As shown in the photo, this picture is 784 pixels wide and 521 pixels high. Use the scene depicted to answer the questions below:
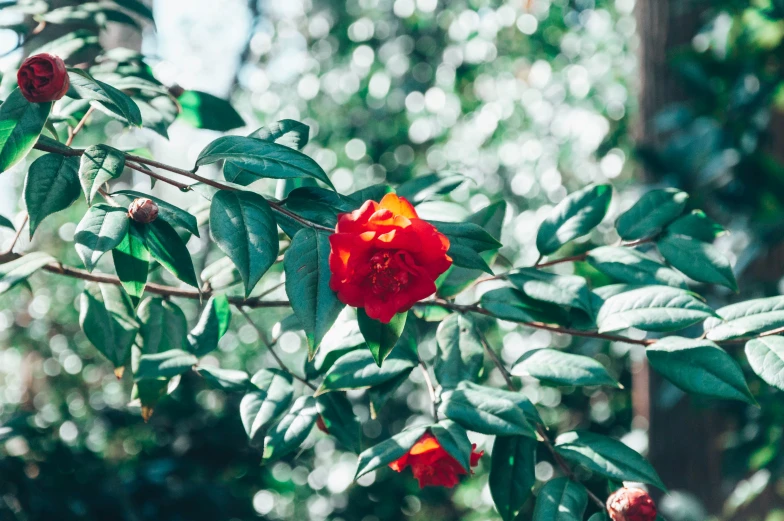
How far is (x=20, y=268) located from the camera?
79 cm

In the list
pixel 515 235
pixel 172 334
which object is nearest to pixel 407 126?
pixel 515 235

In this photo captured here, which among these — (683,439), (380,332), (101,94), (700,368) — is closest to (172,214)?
(101,94)

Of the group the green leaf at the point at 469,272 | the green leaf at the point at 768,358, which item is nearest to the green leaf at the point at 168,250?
the green leaf at the point at 469,272

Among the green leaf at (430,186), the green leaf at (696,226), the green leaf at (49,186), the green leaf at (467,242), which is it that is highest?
the green leaf at (49,186)

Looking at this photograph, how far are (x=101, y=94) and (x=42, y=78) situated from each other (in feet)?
0.17

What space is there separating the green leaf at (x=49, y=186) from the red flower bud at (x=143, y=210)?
0.21 ft

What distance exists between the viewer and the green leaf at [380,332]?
24.5 inches

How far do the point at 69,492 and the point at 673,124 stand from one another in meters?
2.02

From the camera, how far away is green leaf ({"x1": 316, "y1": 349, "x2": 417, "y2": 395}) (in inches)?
29.0

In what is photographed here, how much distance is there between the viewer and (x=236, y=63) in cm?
387

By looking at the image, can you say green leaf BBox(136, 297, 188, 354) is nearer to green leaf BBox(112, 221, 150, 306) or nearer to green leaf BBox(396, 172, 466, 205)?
green leaf BBox(112, 221, 150, 306)

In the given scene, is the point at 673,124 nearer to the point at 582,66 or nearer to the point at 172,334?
the point at 172,334

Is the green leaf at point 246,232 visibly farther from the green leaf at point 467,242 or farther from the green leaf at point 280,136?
the green leaf at point 467,242

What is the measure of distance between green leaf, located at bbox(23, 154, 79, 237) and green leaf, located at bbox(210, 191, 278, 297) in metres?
0.15
